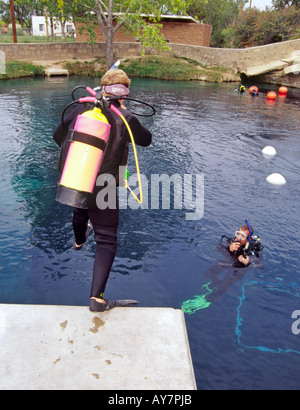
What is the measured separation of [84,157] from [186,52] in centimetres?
3906

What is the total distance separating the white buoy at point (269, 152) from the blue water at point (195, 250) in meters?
0.25

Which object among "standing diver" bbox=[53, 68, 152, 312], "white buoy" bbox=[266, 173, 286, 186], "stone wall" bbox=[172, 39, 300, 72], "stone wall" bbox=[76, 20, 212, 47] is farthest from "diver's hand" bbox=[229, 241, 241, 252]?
"stone wall" bbox=[76, 20, 212, 47]

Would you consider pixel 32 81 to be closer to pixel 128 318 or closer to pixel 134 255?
pixel 134 255

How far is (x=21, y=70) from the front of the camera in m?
29.1

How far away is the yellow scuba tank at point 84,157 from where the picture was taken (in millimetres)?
3359

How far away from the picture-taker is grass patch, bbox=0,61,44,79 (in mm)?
28175

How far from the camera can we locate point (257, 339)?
4570 millimetres

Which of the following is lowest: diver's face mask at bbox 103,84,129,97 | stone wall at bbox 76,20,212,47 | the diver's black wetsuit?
the diver's black wetsuit

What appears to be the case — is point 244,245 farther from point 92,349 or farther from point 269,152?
point 269,152

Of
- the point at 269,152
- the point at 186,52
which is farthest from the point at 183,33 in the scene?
the point at 269,152

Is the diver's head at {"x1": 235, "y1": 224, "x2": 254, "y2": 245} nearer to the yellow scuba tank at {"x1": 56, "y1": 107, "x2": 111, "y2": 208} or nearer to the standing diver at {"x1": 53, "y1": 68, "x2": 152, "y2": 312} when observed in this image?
the standing diver at {"x1": 53, "y1": 68, "x2": 152, "y2": 312}

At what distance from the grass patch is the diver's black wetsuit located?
90.8 ft

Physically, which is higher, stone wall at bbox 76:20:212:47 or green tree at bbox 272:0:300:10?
green tree at bbox 272:0:300:10
